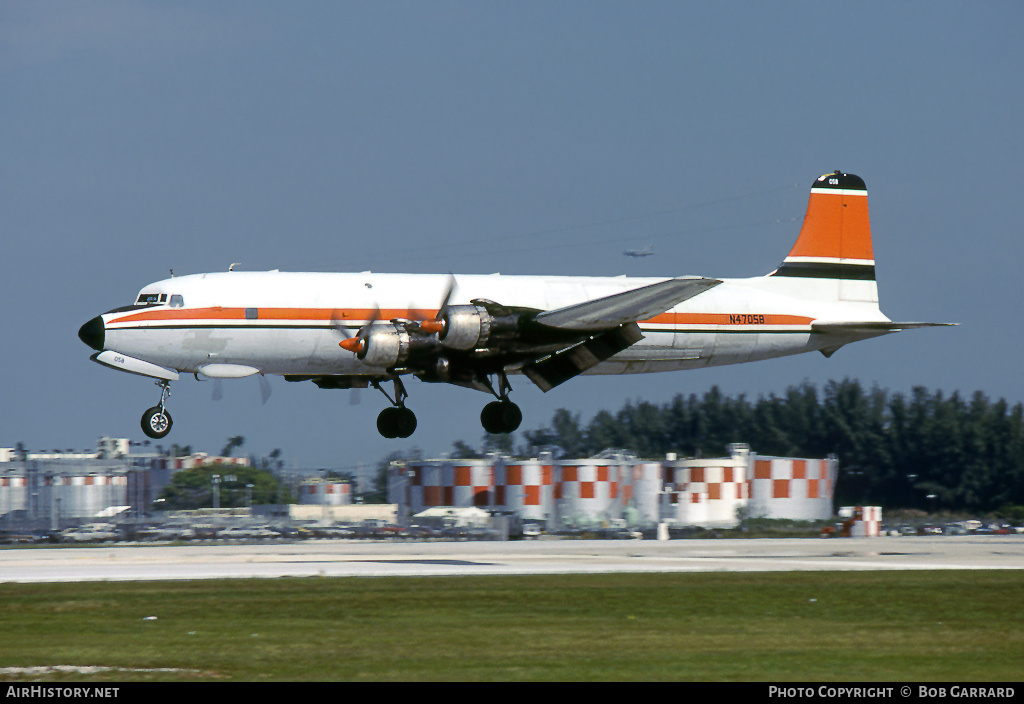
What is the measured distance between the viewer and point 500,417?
3459 cm

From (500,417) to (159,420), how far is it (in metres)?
9.60

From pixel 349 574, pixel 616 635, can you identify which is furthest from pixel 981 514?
pixel 616 635

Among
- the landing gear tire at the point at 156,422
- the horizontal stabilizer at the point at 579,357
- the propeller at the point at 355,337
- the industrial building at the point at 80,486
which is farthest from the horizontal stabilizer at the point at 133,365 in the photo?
the industrial building at the point at 80,486

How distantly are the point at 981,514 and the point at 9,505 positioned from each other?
87.3 m

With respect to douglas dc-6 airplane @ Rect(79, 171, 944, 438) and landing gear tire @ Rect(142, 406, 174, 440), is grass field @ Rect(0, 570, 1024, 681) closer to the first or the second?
landing gear tire @ Rect(142, 406, 174, 440)

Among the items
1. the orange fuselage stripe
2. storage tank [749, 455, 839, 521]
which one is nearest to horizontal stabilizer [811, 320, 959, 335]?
the orange fuselage stripe

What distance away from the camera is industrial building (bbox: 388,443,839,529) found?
83438mm

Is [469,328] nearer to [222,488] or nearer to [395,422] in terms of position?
[395,422]

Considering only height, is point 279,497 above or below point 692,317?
below

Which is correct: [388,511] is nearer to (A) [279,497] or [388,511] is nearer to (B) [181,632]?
(A) [279,497]

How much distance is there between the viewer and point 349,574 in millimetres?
35688

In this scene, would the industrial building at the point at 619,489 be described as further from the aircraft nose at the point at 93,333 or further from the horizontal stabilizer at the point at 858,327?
the aircraft nose at the point at 93,333

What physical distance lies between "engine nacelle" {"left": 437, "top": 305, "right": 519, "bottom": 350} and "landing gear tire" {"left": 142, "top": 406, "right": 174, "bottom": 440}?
26.3ft

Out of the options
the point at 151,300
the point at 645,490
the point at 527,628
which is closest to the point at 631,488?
the point at 645,490
